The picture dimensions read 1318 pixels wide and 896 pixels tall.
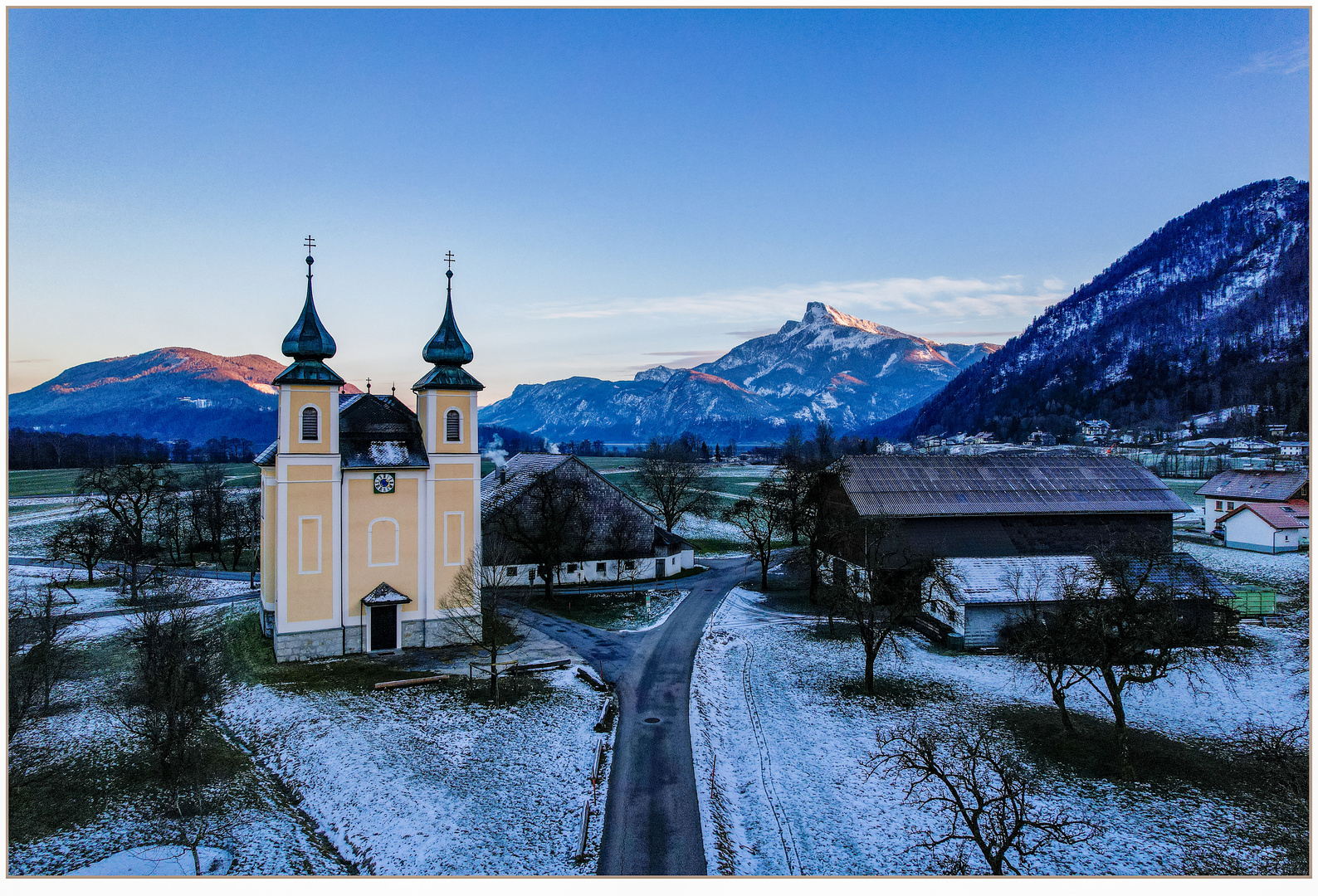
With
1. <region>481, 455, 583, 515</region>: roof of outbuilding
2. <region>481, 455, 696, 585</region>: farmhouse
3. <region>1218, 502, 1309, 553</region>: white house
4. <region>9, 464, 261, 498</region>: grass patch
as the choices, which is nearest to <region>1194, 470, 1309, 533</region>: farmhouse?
<region>1218, 502, 1309, 553</region>: white house

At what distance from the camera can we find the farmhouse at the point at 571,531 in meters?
40.6

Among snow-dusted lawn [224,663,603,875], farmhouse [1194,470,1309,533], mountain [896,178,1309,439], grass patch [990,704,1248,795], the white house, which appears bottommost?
grass patch [990,704,1248,795]

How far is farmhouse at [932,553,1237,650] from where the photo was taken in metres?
28.8

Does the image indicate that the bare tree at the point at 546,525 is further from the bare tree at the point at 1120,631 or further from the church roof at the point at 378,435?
the bare tree at the point at 1120,631

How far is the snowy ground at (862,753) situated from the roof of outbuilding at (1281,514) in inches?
861

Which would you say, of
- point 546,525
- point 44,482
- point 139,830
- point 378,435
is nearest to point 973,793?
point 139,830

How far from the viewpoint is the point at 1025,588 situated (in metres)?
29.8

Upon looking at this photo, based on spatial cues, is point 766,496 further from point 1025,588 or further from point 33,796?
point 33,796

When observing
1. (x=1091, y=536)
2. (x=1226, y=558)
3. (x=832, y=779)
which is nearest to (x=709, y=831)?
(x=832, y=779)

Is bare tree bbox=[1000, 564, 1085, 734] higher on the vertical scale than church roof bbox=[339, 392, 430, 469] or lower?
lower

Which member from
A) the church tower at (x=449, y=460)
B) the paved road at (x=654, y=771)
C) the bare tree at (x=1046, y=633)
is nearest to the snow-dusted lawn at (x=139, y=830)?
the paved road at (x=654, y=771)

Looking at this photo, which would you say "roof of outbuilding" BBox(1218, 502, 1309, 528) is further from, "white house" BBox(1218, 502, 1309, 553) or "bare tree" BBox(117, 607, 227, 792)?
"bare tree" BBox(117, 607, 227, 792)

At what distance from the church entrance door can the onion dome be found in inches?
360

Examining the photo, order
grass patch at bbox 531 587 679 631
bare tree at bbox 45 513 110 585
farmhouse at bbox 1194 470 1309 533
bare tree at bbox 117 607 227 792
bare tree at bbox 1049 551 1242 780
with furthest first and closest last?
farmhouse at bbox 1194 470 1309 533
bare tree at bbox 45 513 110 585
grass patch at bbox 531 587 679 631
bare tree at bbox 1049 551 1242 780
bare tree at bbox 117 607 227 792
